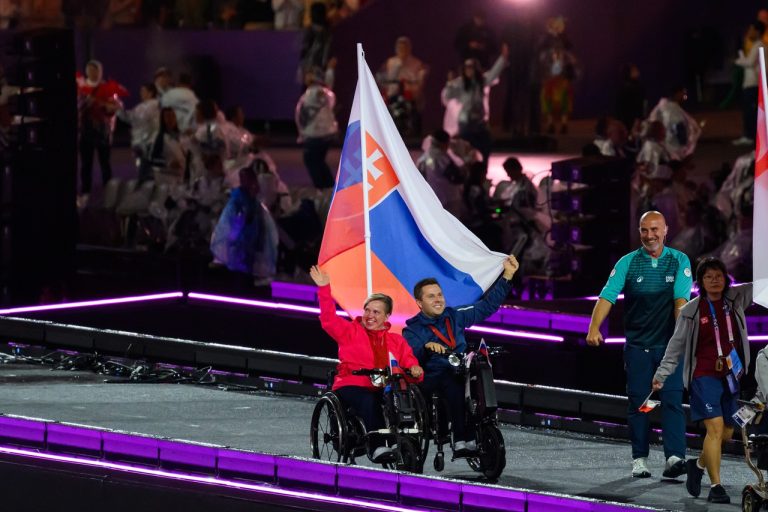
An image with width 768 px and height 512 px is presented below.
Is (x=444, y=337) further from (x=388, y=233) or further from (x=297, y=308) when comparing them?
(x=297, y=308)

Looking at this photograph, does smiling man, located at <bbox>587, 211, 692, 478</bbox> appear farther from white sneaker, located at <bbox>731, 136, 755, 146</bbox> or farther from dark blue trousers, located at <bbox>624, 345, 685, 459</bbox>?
white sneaker, located at <bbox>731, 136, 755, 146</bbox>

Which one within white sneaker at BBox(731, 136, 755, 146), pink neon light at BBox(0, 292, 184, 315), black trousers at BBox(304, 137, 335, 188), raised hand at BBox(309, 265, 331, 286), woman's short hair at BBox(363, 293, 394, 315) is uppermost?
white sneaker at BBox(731, 136, 755, 146)

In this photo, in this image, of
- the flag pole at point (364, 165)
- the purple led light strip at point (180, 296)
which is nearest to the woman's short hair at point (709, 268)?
the flag pole at point (364, 165)

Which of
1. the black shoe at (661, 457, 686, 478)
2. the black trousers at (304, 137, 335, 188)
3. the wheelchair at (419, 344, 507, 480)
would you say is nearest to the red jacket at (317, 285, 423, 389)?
the wheelchair at (419, 344, 507, 480)

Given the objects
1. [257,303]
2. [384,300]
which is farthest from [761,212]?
[257,303]

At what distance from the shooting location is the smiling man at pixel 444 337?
11.3 metres

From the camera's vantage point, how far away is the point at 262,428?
42.5 feet

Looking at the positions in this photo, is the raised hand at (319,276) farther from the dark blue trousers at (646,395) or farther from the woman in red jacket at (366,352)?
the dark blue trousers at (646,395)

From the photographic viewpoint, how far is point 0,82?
71.6ft

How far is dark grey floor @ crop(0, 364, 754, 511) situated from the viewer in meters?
11.3

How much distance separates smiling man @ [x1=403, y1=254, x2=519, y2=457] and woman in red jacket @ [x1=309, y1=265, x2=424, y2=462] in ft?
0.52

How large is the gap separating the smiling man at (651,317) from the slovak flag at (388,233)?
3.27 ft

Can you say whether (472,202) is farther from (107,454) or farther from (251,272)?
(107,454)

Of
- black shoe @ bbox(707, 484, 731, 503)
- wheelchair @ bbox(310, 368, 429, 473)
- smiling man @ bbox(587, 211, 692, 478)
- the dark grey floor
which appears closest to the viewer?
black shoe @ bbox(707, 484, 731, 503)
